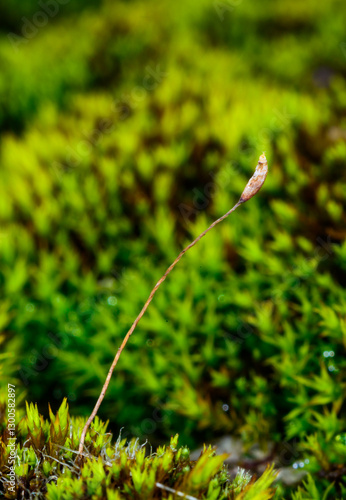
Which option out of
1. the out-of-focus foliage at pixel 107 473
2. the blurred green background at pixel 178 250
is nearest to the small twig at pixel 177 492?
the out-of-focus foliage at pixel 107 473

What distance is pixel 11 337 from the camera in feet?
5.86

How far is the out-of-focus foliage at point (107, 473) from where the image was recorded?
0.92m

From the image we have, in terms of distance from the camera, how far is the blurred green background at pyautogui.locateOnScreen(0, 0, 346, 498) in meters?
1.52

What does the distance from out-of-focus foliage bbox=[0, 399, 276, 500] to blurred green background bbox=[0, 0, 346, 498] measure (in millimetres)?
415

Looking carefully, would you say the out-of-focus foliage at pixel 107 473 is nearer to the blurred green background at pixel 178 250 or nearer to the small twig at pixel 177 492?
the small twig at pixel 177 492

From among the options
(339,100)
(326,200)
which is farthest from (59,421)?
(339,100)

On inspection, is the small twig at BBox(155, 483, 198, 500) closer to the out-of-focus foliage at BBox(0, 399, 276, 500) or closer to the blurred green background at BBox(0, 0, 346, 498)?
the out-of-focus foliage at BBox(0, 399, 276, 500)

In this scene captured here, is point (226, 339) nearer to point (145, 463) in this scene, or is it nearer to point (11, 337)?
point (145, 463)

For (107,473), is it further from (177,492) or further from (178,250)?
(178,250)

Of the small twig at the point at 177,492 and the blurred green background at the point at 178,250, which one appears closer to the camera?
the small twig at the point at 177,492

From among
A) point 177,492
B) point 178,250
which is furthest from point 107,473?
point 178,250

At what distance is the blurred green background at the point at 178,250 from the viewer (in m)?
1.52

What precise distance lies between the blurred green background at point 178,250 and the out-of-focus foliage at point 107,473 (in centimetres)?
41

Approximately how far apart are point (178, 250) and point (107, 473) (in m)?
1.14
